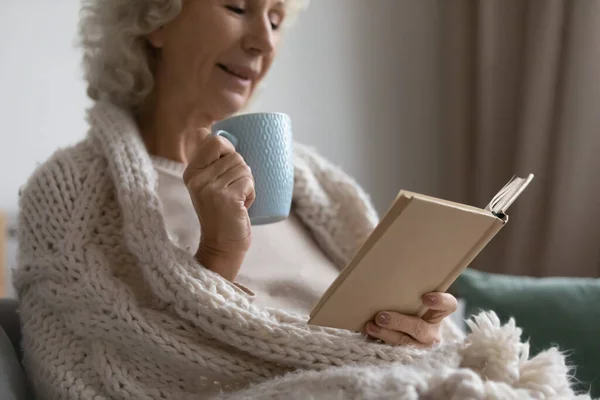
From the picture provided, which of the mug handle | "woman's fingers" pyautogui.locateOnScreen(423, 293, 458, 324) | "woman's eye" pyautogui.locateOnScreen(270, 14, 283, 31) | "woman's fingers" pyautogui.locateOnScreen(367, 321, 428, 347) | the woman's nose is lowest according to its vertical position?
"woman's fingers" pyautogui.locateOnScreen(367, 321, 428, 347)

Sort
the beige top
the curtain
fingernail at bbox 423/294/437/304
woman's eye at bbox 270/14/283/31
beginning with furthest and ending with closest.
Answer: the curtain, woman's eye at bbox 270/14/283/31, the beige top, fingernail at bbox 423/294/437/304

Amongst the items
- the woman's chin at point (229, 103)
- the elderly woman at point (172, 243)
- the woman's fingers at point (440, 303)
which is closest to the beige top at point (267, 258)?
the elderly woman at point (172, 243)

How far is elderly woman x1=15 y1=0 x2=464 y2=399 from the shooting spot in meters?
0.67

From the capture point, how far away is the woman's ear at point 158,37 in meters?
0.94

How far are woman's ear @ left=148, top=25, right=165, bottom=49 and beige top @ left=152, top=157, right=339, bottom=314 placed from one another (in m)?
0.18

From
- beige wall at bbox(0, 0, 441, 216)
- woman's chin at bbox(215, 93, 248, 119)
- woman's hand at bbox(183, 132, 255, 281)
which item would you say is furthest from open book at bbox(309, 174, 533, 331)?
beige wall at bbox(0, 0, 441, 216)

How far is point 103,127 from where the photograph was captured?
0.85 m

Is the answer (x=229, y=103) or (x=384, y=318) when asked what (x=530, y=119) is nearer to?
(x=229, y=103)

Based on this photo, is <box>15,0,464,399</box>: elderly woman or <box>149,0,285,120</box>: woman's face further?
<box>149,0,285,120</box>: woman's face

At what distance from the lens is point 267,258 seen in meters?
0.89

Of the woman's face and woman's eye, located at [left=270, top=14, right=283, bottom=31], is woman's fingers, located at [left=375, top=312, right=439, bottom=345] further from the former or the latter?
woman's eye, located at [left=270, top=14, right=283, bottom=31]

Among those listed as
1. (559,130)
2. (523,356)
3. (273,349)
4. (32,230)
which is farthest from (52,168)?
(559,130)

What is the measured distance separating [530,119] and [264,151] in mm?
1030

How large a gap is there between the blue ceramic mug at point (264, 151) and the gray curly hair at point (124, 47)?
0.90ft
